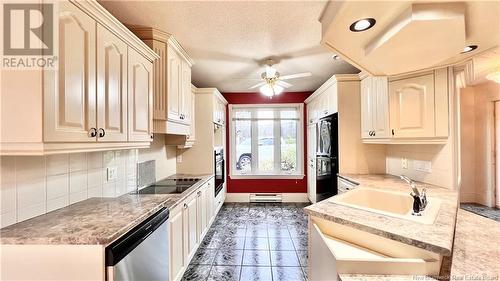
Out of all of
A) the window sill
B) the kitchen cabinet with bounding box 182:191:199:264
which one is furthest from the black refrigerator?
the kitchen cabinet with bounding box 182:191:199:264

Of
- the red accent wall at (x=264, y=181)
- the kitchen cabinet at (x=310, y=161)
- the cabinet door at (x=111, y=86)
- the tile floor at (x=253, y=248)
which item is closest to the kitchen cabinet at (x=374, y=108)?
the kitchen cabinet at (x=310, y=161)

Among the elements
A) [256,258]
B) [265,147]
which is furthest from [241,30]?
[265,147]

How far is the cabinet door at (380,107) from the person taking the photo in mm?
2638

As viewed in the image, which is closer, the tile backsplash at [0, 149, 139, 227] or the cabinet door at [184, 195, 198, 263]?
the tile backsplash at [0, 149, 139, 227]

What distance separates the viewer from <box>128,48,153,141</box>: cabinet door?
1.77 metres

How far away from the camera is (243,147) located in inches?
208

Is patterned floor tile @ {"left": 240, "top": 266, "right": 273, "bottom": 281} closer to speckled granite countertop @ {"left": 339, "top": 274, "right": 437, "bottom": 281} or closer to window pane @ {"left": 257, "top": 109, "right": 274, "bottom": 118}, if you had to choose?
speckled granite countertop @ {"left": 339, "top": 274, "right": 437, "bottom": 281}

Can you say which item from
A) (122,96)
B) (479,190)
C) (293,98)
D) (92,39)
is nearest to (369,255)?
(122,96)

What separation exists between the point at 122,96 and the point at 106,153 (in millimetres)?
613

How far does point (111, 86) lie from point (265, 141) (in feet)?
13.0

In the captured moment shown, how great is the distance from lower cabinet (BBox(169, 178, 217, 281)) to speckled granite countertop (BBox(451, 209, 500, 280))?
1.78 meters

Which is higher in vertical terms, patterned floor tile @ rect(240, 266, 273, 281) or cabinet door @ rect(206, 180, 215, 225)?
cabinet door @ rect(206, 180, 215, 225)

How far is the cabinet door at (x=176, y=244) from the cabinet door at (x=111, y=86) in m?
0.78

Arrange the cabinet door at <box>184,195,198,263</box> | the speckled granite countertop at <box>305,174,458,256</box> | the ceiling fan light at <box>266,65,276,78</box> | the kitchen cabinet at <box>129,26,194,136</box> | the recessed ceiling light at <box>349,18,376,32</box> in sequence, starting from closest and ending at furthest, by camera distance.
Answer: the speckled granite countertop at <box>305,174,458,256</box> → the recessed ceiling light at <box>349,18,376,32</box> → the kitchen cabinet at <box>129,26,194,136</box> → the cabinet door at <box>184,195,198,263</box> → the ceiling fan light at <box>266,65,276,78</box>
